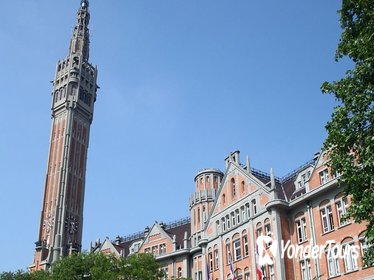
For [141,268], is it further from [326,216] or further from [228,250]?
[326,216]

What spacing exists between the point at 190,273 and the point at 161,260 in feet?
14.7

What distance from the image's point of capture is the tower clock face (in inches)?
3376

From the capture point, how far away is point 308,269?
146ft

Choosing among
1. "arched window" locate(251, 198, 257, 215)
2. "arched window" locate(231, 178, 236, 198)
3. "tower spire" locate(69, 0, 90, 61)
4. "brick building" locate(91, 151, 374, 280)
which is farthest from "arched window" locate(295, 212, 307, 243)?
"tower spire" locate(69, 0, 90, 61)

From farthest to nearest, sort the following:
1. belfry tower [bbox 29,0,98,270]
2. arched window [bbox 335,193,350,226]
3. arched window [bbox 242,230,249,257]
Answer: belfry tower [bbox 29,0,98,270] → arched window [bbox 242,230,249,257] → arched window [bbox 335,193,350,226]

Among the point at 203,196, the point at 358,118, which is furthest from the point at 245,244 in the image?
the point at 358,118

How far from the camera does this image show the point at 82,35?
111 m

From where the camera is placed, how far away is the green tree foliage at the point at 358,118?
22156mm

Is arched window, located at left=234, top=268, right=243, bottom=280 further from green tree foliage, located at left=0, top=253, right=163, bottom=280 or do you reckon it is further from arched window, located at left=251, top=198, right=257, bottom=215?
green tree foliage, located at left=0, top=253, right=163, bottom=280

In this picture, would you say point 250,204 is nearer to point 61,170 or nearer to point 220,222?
point 220,222

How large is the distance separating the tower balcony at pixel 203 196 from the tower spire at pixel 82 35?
52.8m

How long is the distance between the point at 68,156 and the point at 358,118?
74648 millimetres

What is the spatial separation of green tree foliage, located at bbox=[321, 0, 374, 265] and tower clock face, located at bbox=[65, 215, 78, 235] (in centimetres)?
6807

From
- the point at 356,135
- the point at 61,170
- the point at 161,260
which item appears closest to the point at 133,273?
the point at 161,260
